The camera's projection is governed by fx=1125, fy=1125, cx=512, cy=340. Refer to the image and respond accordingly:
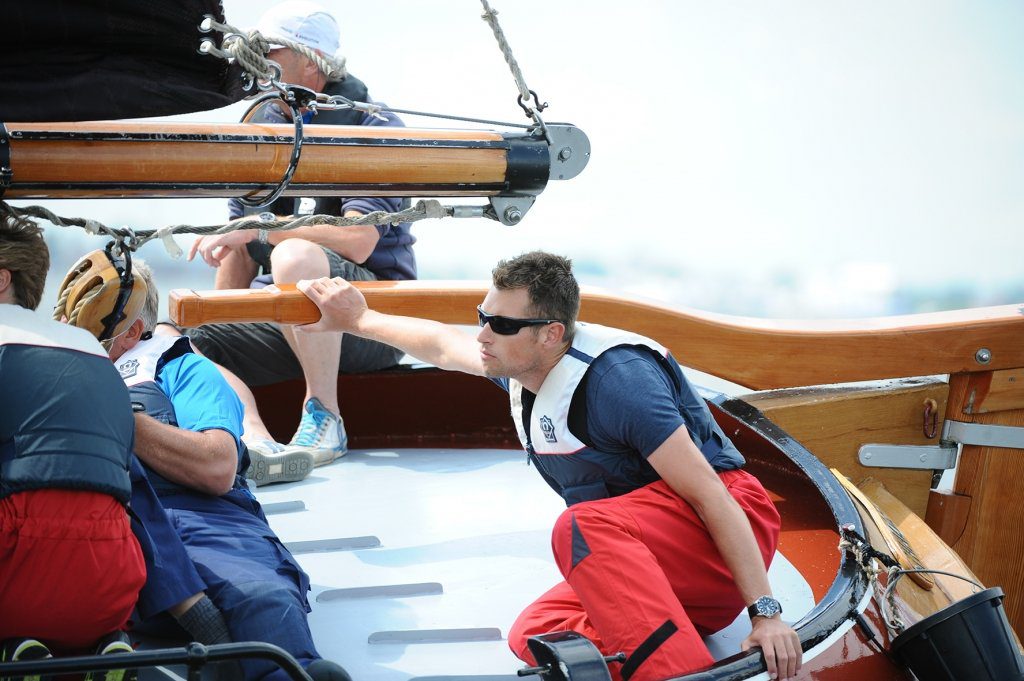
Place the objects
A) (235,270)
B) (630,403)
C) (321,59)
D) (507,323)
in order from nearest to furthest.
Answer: (630,403), (507,323), (321,59), (235,270)

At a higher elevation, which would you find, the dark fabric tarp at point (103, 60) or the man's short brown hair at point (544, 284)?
the dark fabric tarp at point (103, 60)

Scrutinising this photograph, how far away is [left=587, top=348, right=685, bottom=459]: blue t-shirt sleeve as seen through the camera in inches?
69.0

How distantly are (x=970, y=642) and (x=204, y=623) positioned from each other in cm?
120

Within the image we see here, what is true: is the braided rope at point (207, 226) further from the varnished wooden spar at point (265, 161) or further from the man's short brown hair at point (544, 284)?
the man's short brown hair at point (544, 284)

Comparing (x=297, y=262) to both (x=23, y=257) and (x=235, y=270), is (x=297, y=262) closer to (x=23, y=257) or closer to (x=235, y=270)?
(x=235, y=270)

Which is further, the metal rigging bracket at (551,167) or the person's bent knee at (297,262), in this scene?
the person's bent knee at (297,262)

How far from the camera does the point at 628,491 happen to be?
191 centimetres

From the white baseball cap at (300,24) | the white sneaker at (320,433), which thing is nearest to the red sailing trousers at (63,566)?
the white sneaker at (320,433)

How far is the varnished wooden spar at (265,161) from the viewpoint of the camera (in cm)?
158

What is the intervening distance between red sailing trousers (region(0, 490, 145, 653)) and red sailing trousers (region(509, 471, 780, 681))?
2.18 ft

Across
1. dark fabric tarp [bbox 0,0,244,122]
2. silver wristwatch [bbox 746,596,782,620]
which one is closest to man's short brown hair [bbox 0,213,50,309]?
dark fabric tarp [bbox 0,0,244,122]

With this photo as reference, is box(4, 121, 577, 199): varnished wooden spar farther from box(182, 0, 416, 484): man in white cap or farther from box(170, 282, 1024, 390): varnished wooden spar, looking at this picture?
box(182, 0, 416, 484): man in white cap

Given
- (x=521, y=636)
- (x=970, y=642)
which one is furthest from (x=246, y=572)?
(x=970, y=642)

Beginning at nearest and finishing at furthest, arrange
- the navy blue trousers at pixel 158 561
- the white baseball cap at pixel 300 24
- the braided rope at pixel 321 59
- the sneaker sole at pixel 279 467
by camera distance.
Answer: the navy blue trousers at pixel 158 561 < the braided rope at pixel 321 59 < the sneaker sole at pixel 279 467 < the white baseball cap at pixel 300 24
